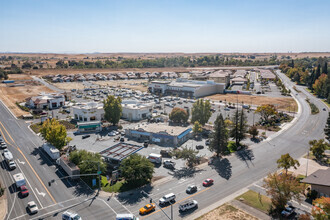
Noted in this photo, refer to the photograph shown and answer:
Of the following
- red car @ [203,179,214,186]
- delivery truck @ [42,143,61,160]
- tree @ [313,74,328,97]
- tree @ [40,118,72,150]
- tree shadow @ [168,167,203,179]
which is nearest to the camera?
red car @ [203,179,214,186]

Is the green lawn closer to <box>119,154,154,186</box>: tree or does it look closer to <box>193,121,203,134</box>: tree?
<box>119,154,154,186</box>: tree

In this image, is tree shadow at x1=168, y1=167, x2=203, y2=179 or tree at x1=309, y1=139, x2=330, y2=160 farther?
tree at x1=309, y1=139, x2=330, y2=160

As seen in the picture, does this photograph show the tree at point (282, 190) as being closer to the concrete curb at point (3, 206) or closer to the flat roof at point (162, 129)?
the flat roof at point (162, 129)

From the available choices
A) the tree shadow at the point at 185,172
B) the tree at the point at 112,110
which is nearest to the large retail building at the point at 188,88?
the tree at the point at 112,110

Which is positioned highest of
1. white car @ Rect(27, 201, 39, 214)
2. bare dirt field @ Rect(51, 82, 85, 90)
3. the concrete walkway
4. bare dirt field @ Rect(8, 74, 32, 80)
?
bare dirt field @ Rect(8, 74, 32, 80)

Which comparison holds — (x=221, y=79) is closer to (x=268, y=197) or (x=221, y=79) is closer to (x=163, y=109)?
(x=163, y=109)


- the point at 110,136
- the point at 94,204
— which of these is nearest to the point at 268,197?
the point at 94,204

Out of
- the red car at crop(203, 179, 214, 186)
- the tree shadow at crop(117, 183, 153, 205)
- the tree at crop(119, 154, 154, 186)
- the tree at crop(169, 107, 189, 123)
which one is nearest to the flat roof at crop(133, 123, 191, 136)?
the tree at crop(169, 107, 189, 123)
